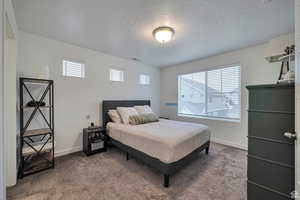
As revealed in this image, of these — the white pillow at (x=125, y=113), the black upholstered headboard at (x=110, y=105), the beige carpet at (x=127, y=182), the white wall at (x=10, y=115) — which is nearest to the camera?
the beige carpet at (x=127, y=182)

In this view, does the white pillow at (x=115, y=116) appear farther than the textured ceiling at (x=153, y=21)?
Yes

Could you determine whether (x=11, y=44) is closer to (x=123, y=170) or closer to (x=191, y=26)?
(x=123, y=170)

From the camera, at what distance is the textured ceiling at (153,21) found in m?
1.76

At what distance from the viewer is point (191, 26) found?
2266 millimetres

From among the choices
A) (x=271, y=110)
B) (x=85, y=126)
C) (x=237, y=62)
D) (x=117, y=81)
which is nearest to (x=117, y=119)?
(x=85, y=126)

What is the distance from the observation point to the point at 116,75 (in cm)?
397

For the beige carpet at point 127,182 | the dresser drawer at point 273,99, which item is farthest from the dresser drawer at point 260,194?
the dresser drawer at point 273,99

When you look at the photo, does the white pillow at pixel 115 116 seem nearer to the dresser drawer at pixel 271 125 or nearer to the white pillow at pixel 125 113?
the white pillow at pixel 125 113

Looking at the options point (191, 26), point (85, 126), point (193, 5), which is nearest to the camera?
point (193, 5)

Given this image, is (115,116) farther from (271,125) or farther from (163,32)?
(271,125)

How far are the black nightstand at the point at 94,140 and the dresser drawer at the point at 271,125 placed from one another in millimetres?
2923

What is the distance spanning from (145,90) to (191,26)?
2835 mm

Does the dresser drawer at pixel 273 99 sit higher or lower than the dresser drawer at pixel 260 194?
higher

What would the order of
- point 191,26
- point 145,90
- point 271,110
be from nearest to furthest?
point 271,110, point 191,26, point 145,90
